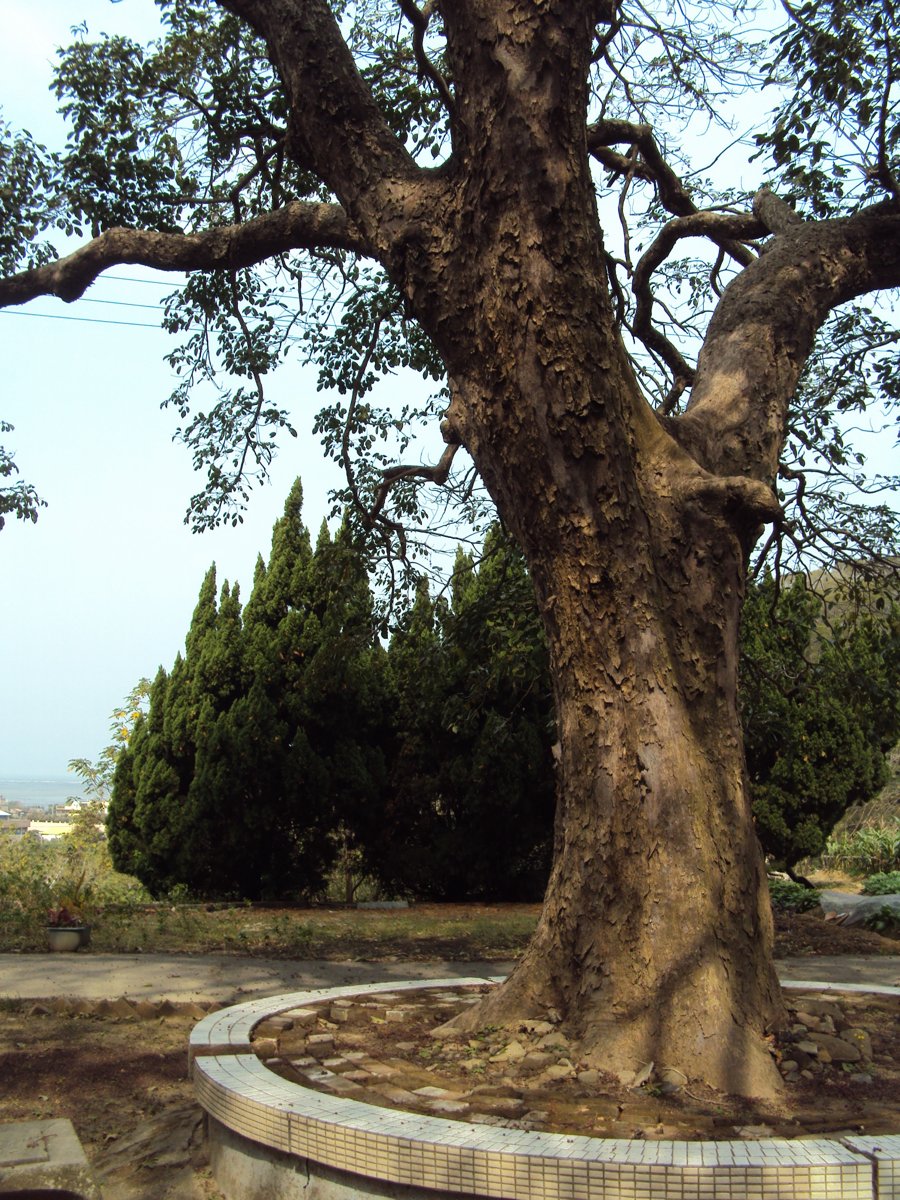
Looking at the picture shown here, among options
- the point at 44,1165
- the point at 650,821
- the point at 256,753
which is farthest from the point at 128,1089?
the point at 256,753

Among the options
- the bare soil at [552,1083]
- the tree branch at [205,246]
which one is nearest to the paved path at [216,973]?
the bare soil at [552,1083]

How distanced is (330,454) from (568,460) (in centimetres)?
490

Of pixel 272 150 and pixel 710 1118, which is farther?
pixel 272 150

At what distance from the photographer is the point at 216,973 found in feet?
23.0

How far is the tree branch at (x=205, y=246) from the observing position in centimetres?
567

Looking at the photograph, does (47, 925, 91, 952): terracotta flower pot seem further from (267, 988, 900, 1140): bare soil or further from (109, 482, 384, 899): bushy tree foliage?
(267, 988, 900, 1140): bare soil

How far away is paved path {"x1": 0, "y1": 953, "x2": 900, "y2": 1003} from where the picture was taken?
20.8ft

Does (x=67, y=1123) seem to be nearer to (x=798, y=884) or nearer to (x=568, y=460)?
(x=568, y=460)

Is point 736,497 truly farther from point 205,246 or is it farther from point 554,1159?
point 205,246

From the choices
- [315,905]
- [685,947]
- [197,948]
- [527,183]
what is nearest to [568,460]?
[527,183]

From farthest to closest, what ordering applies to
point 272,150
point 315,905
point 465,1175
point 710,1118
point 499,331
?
1. point 315,905
2. point 272,150
3. point 499,331
4. point 710,1118
5. point 465,1175

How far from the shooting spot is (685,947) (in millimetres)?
3857

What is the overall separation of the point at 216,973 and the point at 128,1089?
2.39m

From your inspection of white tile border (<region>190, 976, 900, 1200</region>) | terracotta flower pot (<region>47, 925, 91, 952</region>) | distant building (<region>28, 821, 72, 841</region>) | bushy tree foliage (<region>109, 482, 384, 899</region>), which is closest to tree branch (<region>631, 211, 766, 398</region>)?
white tile border (<region>190, 976, 900, 1200</region>)
